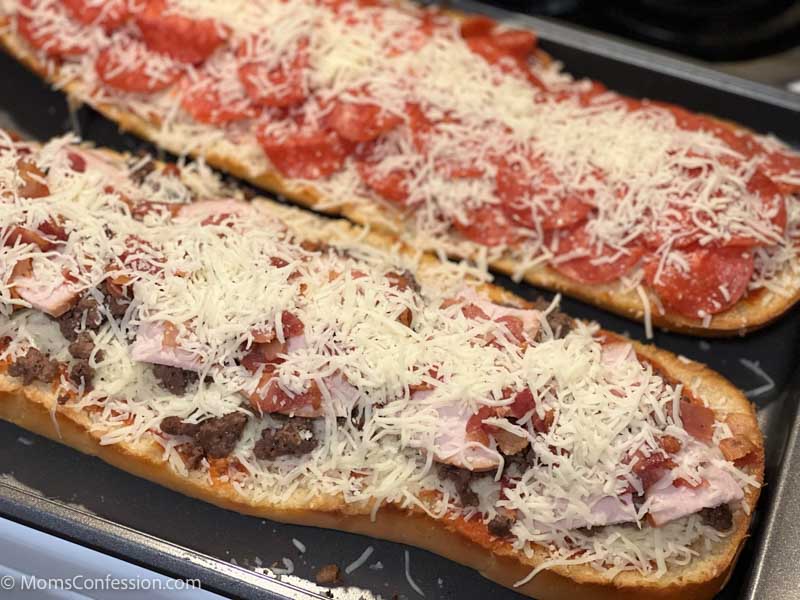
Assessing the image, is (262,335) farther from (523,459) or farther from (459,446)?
(523,459)

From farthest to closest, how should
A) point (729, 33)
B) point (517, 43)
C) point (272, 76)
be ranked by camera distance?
point (729, 33), point (517, 43), point (272, 76)

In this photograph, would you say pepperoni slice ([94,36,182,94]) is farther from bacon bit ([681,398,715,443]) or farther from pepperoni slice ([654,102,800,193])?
bacon bit ([681,398,715,443])

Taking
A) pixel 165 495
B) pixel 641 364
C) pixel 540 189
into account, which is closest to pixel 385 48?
pixel 540 189

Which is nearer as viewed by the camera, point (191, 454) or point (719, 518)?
point (719, 518)

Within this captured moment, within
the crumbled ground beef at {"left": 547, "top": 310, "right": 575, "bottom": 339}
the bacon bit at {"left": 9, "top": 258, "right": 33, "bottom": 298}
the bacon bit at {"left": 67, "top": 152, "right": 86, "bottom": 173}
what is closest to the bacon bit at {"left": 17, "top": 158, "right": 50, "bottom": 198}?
the bacon bit at {"left": 67, "top": 152, "right": 86, "bottom": 173}

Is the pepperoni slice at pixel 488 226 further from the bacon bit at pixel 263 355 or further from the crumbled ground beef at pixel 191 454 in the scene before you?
the crumbled ground beef at pixel 191 454

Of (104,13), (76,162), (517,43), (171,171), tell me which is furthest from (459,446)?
(104,13)

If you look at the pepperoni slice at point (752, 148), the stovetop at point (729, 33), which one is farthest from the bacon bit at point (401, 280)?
the stovetop at point (729, 33)

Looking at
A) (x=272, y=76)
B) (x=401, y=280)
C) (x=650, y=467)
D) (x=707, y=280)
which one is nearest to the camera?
(x=650, y=467)
